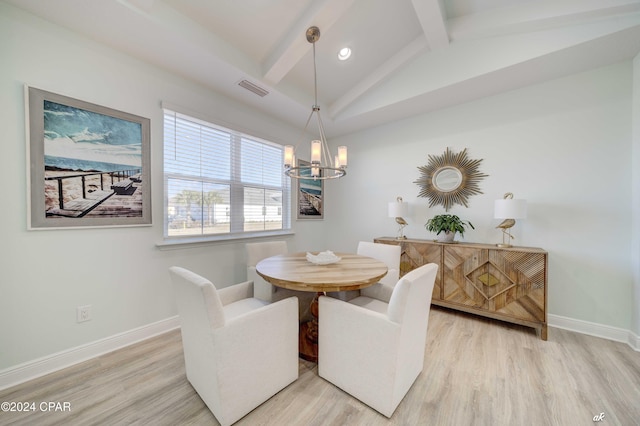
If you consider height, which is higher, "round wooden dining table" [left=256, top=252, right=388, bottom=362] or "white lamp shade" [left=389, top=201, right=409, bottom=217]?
"white lamp shade" [left=389, top=201, right=409, bottom=217]

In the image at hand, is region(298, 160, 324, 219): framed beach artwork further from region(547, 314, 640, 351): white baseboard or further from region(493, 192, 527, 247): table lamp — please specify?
region(547, 314, 640, 351): white baseboard

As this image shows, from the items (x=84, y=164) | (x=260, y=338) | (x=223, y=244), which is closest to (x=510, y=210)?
(x=260, y=338)

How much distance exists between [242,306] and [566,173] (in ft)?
11.6

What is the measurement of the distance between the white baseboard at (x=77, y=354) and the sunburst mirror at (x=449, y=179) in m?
3.58

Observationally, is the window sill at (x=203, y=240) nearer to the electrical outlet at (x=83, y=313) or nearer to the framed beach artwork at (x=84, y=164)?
the framed beach artwork at (x=84, y=164)

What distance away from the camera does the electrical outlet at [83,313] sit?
189 cm

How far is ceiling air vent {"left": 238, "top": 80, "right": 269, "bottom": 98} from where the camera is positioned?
8.50ft

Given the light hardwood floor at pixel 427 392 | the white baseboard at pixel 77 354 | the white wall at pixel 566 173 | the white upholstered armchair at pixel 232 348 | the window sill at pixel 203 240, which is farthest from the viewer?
the window sill at pixel 203 240

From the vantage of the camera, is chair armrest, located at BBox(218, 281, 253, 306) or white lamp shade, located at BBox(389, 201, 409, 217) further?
white lamp shade, located at BBox(389, 201, 409, 217)

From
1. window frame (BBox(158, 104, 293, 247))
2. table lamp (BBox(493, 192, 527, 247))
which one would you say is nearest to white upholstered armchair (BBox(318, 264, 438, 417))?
table lamp (BBox(493, 192, 527, 247))

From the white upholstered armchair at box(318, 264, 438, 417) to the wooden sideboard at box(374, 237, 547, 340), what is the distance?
1364 mm

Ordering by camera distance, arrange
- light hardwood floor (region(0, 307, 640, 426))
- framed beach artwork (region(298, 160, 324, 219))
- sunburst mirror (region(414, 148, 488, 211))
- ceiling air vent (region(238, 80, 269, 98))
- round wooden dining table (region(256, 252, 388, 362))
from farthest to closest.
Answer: framed beach artwork (region(298, 160, 324, 219)) → sunburst mirror (region(414, 148, 488, 211)) → ceiling air vent (region(238, 80, 269, 98)) → round wooden dining table (region(256, 252, 388, 362)) → light hardwood floor (region(0, 307, 640, 426))

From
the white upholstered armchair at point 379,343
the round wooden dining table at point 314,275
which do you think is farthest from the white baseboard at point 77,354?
the white upholstered armchair at point 379,343

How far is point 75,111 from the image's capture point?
1866 millimetres
